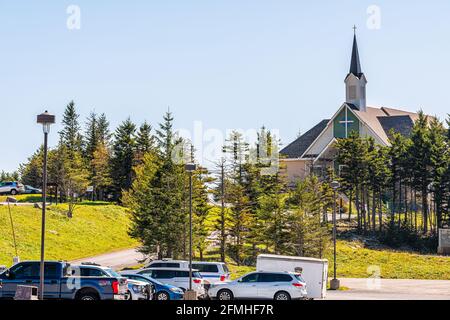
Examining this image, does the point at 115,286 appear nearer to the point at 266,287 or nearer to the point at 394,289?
the point at 266,287

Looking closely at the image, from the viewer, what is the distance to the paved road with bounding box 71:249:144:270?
5478 centimetres

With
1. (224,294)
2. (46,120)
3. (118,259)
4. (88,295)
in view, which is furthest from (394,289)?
(46,120)

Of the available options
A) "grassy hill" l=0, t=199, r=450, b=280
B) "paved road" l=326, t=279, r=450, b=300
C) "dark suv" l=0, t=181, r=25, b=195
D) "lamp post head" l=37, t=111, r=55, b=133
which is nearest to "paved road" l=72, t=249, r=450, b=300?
"paved road" l=326, t=279, r=450, b=300

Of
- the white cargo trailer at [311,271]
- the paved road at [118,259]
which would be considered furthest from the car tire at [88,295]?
the paved road at [118,259]

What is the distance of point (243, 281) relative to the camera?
3056 cm

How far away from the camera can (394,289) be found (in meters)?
45.5

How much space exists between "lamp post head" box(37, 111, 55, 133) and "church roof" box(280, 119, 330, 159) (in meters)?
80.6

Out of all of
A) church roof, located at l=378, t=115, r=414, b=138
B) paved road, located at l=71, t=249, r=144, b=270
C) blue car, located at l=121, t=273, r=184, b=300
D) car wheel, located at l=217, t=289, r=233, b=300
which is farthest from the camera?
church roof, located at l=378, t=115, r=414, b=138

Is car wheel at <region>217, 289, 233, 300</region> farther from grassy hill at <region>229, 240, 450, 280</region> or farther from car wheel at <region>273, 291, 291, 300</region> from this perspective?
grassy hill at <region>229, 240, 450, 280</region>

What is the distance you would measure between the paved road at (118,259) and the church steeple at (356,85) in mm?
52143
